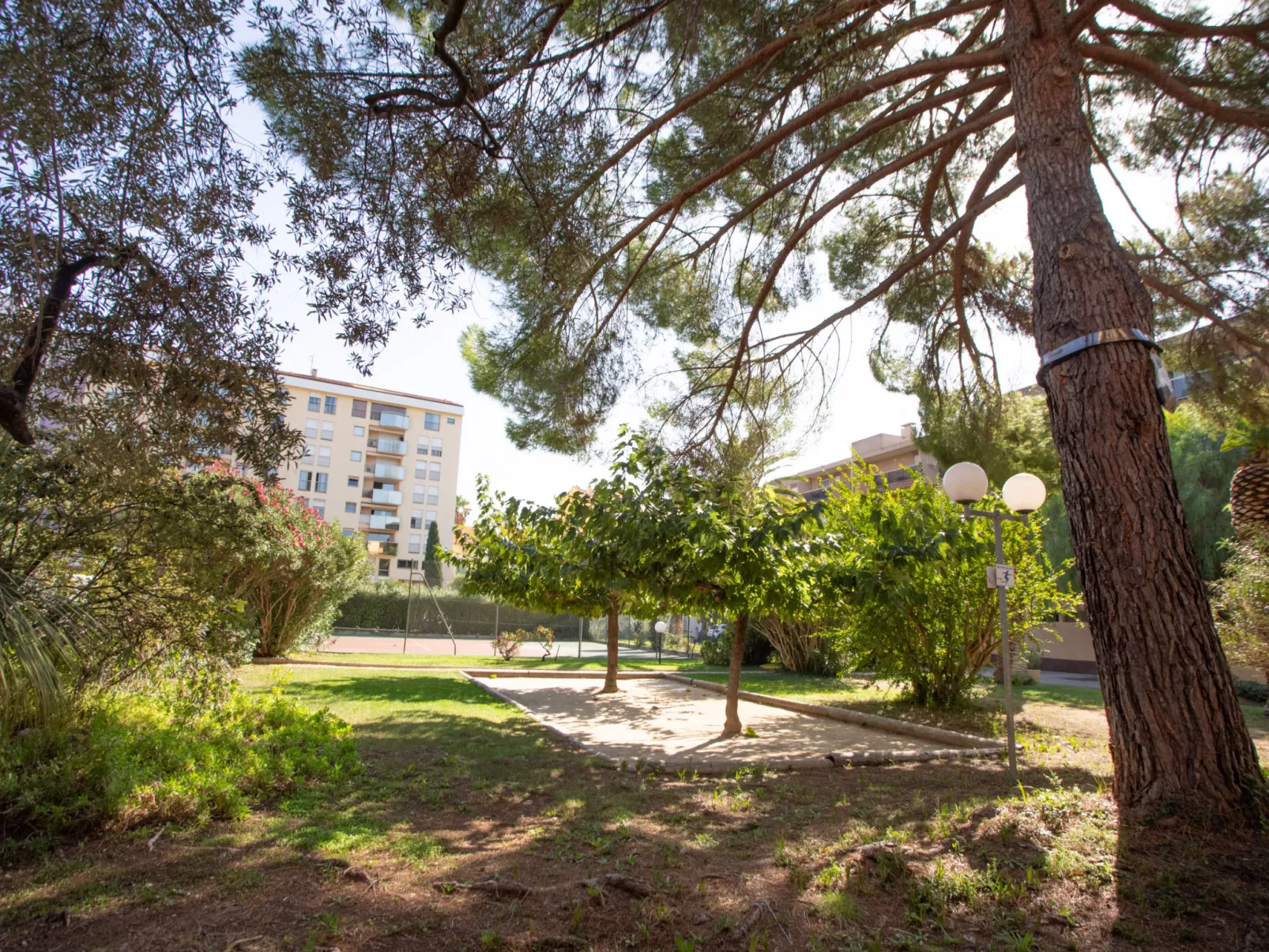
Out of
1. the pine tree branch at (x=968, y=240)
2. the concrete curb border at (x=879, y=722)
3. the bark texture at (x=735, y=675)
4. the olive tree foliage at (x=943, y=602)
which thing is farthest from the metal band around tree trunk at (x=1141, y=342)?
the bark texture at (x=735, y=675)

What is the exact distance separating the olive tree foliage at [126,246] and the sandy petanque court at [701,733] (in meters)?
4.21

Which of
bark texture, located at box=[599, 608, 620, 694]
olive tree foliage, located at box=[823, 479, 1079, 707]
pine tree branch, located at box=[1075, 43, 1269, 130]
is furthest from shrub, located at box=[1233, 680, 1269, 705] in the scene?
pine tree branch, located at box=[1075, 43, 1269, 130]

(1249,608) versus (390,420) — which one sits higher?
(390,420)

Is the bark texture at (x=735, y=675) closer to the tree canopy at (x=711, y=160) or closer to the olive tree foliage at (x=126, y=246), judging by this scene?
the tree canopy at (x=711, y=160)

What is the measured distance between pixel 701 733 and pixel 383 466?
171 feet

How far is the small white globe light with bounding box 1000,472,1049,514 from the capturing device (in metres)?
6.23

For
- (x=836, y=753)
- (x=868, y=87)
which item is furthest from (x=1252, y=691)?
(x=868, y=87)

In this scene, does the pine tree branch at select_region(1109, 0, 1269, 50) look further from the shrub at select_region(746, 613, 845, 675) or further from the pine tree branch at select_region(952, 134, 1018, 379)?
the shrub at select_region(746, 613, 845, 675)

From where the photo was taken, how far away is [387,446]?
184 ft

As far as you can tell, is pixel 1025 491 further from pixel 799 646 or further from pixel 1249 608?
pixel 799 646

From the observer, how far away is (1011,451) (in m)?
8.14

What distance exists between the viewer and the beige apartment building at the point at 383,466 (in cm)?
5322

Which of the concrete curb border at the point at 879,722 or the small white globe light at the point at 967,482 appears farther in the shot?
the concrete curb border at the point at 879,722

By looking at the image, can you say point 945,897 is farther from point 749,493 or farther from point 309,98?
point 309,98
